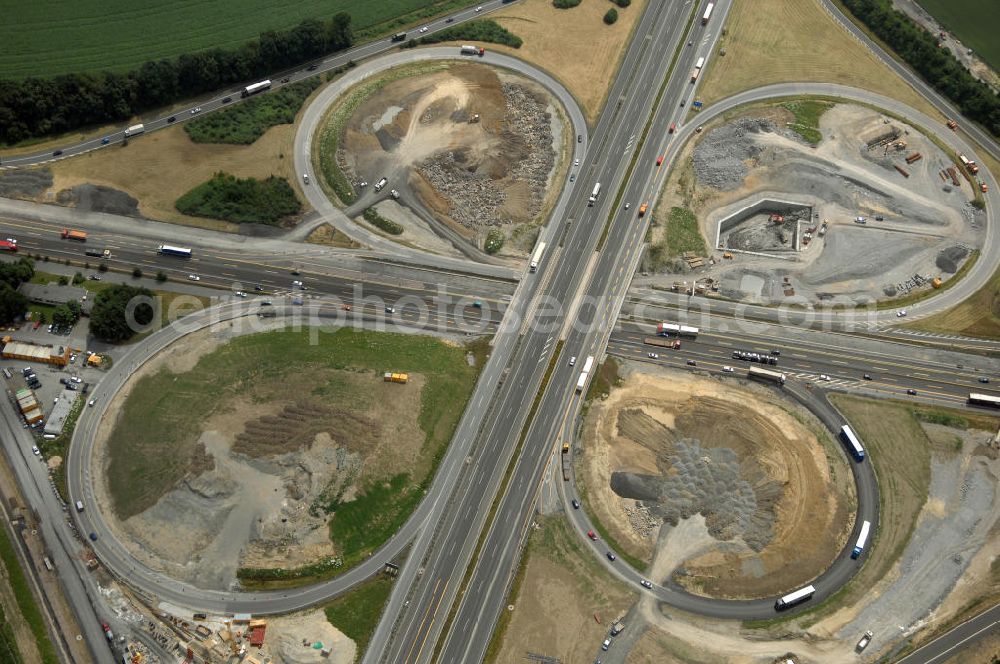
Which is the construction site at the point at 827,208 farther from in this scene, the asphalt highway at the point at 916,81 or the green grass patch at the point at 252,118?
the green grass patch at the point at 252,118

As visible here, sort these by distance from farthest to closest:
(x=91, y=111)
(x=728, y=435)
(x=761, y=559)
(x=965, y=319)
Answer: (x=91, y=111)
(x=965, y=319)
(x=728, y=435)
(x=761, y=559)

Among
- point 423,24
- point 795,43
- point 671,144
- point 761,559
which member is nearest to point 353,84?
point 423,24

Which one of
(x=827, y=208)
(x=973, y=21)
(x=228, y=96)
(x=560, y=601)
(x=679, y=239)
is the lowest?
(x=560, y=601)

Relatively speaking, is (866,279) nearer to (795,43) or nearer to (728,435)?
(728,435)

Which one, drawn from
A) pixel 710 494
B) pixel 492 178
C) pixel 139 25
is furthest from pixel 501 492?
pixel 139 25

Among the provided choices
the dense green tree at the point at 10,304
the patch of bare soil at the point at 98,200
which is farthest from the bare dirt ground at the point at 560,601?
the patch of bare soil at the point at 98,200

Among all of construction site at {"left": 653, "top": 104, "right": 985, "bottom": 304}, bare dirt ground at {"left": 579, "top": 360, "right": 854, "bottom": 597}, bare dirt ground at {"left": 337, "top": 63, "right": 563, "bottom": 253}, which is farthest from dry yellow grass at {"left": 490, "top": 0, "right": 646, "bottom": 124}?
bare dirt ground at {"left": 579, "top": 360, "right": 854, "bottom": 597}

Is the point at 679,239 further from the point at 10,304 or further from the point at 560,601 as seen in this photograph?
the point at 10,304
